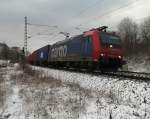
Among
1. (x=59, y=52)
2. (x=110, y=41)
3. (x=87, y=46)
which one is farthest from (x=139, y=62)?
(x=87, y=46)

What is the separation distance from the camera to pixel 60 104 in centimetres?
1171

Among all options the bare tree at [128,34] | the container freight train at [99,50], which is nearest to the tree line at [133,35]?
the bare tree at [128,34]

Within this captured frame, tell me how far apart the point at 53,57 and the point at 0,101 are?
21704mm

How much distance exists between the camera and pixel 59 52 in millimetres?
32031

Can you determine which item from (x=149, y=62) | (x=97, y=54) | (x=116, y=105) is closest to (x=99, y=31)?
(x=97, y=54)

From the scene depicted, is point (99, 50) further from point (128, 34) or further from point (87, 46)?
point (128, 34)

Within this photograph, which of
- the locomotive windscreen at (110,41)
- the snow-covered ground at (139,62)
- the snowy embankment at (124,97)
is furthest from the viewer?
the snow-covered ground at (139,62)

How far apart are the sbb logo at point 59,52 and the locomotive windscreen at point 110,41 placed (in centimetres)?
762

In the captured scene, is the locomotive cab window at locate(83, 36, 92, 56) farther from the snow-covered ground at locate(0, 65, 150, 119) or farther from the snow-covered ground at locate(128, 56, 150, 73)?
the snow-covered ground at locate(128, 56, 150, 73)

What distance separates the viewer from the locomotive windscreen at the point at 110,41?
21.6 m

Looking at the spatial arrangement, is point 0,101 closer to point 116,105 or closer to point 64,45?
point 116,105

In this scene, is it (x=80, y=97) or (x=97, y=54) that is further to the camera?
(x=97, y=54)

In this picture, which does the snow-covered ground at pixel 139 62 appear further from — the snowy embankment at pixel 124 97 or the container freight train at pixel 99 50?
the snowy embankment at pixel 124 97

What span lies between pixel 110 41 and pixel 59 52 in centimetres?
1079
